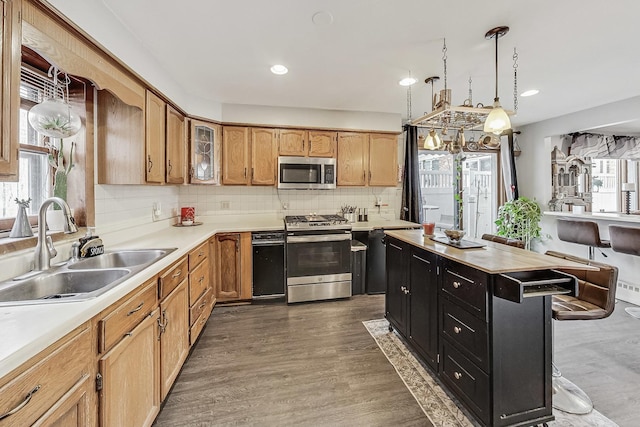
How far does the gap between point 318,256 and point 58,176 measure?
2.46 meters

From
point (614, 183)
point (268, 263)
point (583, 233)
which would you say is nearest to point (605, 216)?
point (583, 233)

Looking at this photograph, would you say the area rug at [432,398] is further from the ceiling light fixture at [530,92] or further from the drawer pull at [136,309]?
the ceiling light fixture at [530,92]

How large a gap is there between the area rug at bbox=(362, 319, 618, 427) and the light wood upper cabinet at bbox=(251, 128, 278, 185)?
2403mm

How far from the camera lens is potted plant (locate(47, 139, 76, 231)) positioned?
6.02 feet

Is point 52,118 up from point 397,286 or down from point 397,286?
up

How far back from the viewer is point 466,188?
16.9 feet

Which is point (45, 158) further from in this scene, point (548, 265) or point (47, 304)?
point (548, 265)

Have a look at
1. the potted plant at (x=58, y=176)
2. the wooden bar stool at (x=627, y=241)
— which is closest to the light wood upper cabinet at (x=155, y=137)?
the potted plant at (x=58, y=176)

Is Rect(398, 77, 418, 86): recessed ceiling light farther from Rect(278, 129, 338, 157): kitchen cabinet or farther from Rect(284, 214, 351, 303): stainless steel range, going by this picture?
Rect(284, 214, 351, 303): stainless steel range

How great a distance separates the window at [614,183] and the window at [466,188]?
1863 millimetres

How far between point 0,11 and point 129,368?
1535 mm

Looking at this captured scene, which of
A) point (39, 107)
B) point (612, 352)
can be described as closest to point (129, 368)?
point (39, 107)

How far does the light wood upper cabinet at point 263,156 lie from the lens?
373cm

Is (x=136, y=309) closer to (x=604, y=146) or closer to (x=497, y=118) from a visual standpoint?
(x=497, y=118)
